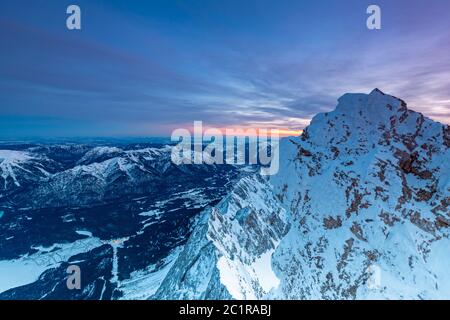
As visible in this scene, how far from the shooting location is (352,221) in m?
54.4

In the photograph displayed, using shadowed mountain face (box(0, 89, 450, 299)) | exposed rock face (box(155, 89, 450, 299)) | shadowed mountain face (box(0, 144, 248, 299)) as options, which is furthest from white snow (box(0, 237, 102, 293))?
exposed rock face (box(155, 89, 450, 299))

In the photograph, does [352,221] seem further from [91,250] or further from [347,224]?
[91,250]

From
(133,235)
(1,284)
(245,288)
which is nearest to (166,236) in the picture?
(133,235)

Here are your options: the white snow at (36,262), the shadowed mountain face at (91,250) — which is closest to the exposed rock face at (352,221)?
the shadowed mountain face at (91,250)

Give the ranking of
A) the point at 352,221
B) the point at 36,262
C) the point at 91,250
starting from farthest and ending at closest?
the point at 91,250 < the point at 36,262 < the point at 352,221

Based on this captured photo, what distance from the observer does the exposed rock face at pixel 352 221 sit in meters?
46.0

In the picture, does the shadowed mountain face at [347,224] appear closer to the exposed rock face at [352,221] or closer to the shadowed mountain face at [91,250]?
the exposed rock face at [352,221]

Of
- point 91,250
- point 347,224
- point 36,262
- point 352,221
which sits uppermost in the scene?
point 352,221

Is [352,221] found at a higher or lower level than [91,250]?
higher

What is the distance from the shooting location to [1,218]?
184 m

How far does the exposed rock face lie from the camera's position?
46000 millimetres

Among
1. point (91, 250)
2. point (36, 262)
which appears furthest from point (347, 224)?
point (36, 262)
